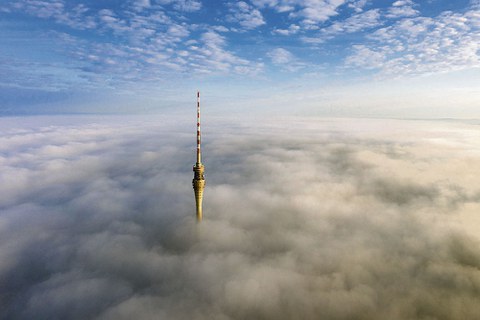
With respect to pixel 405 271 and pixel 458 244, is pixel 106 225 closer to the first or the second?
pixel 405 271

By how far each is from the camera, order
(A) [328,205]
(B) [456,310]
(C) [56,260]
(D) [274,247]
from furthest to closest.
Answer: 1. (A) [328,205]
2. (D) [274,247]
3. (C) [56,260]
4. (B) [456,310]

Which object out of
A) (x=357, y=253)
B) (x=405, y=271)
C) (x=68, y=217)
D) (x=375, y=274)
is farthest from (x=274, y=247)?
(x=68, y=217)

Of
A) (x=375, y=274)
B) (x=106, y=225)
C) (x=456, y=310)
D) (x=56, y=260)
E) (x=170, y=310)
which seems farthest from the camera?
(x=106, y=225)

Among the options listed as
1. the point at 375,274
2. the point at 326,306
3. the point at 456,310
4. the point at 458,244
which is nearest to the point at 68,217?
the point at 326,306

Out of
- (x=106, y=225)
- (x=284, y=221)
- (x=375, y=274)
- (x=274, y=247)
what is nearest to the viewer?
(x=375, y=274)

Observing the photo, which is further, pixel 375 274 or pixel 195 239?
pixel 195 239

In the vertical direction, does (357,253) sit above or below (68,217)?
above

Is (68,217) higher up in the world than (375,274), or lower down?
lower down

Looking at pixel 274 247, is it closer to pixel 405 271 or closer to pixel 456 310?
pixel 405 271

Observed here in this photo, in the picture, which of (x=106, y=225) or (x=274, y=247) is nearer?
(x=274, y=247)
